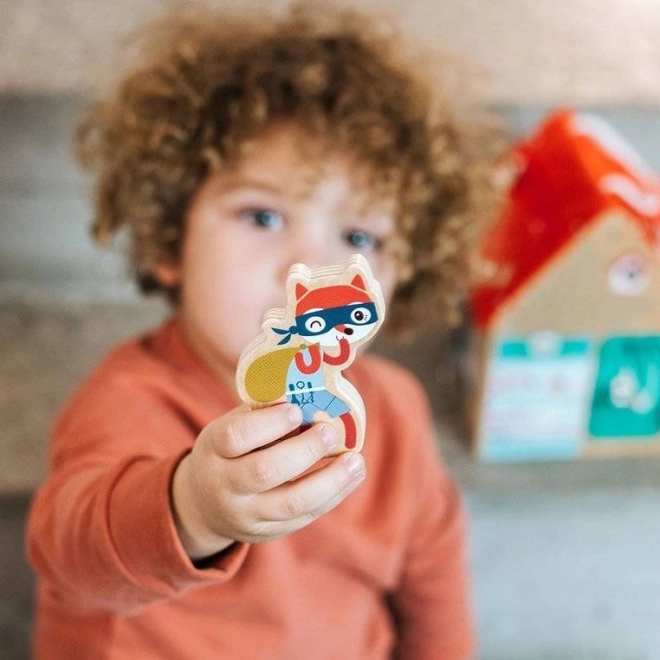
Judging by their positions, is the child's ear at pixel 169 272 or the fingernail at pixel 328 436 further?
the child's ear at pixel 169 272

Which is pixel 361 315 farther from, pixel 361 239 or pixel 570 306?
pixel 570 306

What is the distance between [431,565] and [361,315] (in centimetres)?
56

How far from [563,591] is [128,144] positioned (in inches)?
27.9

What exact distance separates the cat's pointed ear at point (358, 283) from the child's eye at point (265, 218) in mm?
333

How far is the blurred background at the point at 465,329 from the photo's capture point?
3.13ft

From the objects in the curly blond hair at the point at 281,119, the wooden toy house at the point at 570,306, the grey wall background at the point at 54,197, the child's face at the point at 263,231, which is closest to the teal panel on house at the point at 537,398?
the wooden toy house at the point at 570,306

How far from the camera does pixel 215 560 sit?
49 centimetres

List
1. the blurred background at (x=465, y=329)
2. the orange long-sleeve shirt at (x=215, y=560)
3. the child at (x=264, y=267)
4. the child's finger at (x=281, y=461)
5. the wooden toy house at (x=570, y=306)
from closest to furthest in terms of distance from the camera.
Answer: the child's finger at (x=281, y=461) → the orange long-sleeve shirt at (x=215, y=560) → the child at (x=264, y=267) → the wooden toy house at (x=570, y=306) → the blurred background at (x=465, y=329)

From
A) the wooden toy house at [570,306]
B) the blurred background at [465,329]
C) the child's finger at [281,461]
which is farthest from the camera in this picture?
the blurred background at [465,329]

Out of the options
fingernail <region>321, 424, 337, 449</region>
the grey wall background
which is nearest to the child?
the grey wall background

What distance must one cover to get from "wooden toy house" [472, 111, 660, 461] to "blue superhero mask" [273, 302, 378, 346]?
18.1 inches

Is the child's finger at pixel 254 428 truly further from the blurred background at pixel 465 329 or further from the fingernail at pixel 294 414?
the blurred background at pixel 465 329

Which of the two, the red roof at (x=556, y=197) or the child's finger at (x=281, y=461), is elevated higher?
the red roof at (x=556, y=197)

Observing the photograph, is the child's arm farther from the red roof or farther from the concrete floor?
the red roof
